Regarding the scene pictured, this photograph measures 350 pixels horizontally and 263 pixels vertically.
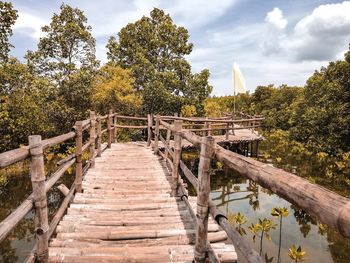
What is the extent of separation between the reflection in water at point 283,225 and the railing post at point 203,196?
616 cm

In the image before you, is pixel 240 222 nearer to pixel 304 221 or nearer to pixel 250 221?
pixel 250 221

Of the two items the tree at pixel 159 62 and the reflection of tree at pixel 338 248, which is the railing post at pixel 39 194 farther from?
the tree at pixel 159 62

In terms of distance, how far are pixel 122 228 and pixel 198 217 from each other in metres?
1.43

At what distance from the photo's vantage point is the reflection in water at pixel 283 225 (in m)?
8.48

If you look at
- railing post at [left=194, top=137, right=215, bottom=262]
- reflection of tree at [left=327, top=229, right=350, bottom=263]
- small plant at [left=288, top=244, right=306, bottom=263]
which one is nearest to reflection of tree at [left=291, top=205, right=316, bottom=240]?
reflection of tree at [left=327, top=229, right=350, bottom=263]

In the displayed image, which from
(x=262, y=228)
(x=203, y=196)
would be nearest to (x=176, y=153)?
A: (x=203, y=196)

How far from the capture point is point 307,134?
25.2m

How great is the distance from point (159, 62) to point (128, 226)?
22655 millimetres

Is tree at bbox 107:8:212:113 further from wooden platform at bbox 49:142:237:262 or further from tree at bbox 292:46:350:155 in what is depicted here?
wooden platform at bbox 49:142:237:262

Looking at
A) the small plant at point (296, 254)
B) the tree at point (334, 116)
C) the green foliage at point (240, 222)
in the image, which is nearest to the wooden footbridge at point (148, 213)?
the small plant at point (296, 254)

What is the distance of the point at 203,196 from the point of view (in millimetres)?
3008

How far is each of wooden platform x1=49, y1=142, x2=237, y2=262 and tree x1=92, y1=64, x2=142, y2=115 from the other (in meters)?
14.1

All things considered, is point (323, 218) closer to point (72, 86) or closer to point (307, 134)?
point (72, 86)

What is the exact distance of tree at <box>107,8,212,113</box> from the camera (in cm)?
2359
